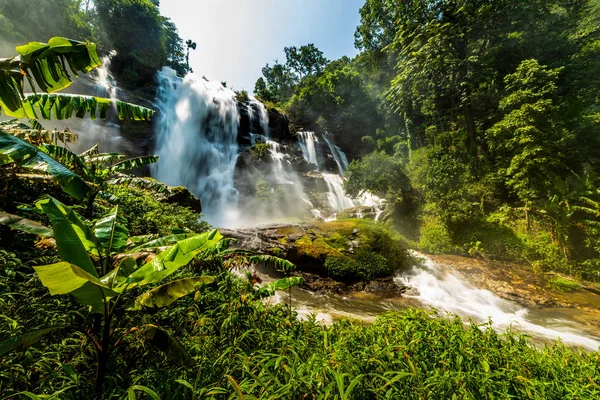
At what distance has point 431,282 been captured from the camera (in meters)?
8.84

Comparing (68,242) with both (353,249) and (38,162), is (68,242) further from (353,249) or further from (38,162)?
(353,249)

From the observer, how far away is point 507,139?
41.2ft

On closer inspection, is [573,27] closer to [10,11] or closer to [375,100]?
[375,100]

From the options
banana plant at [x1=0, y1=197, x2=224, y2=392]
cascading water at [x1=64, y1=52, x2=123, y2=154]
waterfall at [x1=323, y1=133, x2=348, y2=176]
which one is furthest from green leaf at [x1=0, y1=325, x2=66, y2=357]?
waterfall at [x1=323, y1=133, x2=348, y2=176]

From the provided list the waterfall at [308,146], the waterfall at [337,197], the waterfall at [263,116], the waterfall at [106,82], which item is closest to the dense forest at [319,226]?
the waterfall at [106,82]

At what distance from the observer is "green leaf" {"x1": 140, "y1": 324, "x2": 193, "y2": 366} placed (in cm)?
167

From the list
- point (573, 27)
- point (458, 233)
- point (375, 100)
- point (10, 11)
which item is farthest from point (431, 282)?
point (10, 11)

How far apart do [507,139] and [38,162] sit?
17.5m

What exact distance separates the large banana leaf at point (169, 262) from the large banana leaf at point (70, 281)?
0.45 ft

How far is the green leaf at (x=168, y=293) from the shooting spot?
1.74m

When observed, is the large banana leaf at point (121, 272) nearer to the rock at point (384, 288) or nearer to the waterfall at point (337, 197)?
the rock at point (384, 288)

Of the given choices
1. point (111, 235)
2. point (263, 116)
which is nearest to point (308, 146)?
point (263, 116)

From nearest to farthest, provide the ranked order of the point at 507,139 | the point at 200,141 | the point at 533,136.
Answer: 1. the point at 533,136
2. the point at 507,139
3. the point at 200,141

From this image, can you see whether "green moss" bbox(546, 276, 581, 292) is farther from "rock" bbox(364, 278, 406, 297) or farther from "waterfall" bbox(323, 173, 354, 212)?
"waterfall" bbox(323, 173, 354, 212)
